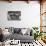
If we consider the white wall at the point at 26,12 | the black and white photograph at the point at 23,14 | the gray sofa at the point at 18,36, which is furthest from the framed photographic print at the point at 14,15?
the gray sofa at the point at 18,36

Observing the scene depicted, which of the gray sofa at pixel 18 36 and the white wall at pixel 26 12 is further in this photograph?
the white wall at pixel 26 12

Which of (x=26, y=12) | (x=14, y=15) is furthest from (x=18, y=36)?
(x=26, y=12)

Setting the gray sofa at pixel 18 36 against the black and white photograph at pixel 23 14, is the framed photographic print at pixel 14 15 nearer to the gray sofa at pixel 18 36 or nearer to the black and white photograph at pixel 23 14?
the black and white photograph at pixel 23 14

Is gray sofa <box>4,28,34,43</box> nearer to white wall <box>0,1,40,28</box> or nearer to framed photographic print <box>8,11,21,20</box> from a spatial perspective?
white wall <box>0,1,40,28</box>

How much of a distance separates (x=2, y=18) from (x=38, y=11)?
5.94 ft

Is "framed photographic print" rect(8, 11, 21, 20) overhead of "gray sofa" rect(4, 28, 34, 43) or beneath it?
overhead

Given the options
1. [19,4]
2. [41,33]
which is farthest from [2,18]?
[41,33]

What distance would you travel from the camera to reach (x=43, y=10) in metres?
5.51

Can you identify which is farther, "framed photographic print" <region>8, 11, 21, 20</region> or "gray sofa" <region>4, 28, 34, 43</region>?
"framed photographic print" <region>8, 11, 21, 20</region>

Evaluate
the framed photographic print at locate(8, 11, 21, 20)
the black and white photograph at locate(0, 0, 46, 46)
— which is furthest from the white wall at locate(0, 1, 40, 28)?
the framed photographic print at locate(8, 11, 21, 20)

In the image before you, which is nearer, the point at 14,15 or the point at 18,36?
the point at 18,36

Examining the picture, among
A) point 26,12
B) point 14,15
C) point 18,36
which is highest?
point 26,12

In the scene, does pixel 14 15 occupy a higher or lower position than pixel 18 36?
higher

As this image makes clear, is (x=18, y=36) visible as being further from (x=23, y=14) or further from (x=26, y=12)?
(x=26, y=12)
